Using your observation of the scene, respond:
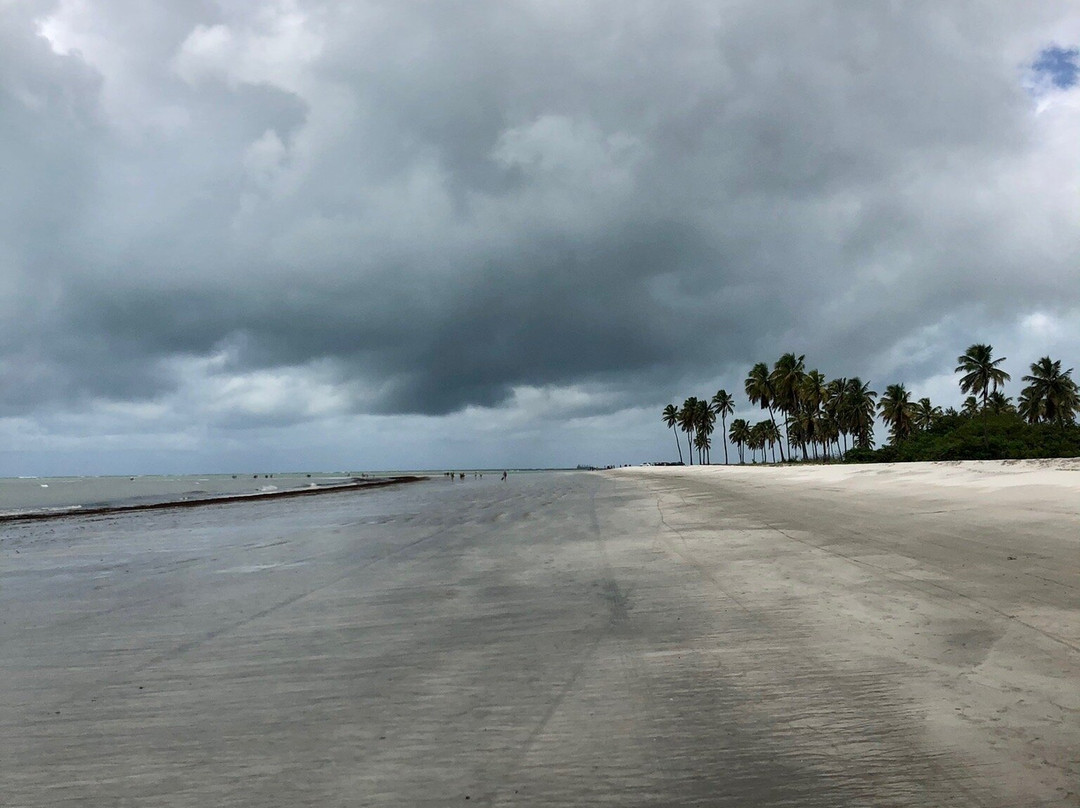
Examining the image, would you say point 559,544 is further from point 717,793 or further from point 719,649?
point 717,793

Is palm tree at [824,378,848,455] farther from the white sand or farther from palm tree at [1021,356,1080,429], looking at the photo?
the white sand

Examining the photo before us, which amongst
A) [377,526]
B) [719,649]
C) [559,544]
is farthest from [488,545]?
[719,649]

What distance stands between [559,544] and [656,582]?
16.6 feet

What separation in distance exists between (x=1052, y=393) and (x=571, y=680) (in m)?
105

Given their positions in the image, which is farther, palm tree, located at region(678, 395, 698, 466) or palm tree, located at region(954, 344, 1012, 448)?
palm tree, located at region(678, 395, 698, 466)

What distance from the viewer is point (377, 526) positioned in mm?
19828

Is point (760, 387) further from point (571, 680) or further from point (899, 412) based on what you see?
point (571, 680)

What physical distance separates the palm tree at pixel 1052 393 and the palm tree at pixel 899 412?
63.8ft

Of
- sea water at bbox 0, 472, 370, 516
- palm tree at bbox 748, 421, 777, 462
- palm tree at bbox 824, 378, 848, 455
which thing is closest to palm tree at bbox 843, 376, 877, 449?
palm tree at bbox 824, 378, 848, 455

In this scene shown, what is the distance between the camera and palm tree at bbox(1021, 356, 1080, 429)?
84.1 m

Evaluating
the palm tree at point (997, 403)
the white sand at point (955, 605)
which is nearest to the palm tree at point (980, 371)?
the palm tree at point (997, 403)

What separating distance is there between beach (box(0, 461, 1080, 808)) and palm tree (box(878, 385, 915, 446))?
108 metres

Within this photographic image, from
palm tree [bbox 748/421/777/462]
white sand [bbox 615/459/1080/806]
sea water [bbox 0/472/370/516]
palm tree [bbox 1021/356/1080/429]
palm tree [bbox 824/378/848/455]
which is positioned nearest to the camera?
white sand [bbox 615/459/1080/806]

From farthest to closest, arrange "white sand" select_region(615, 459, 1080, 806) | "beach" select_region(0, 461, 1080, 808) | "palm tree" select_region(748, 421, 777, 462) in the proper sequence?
"palm tree" select_region(748, 421, 777, 462)
"white sand" select_region(615, 459, 1080, 806)
"beach" select_region(0, 461, 1080, 808)
